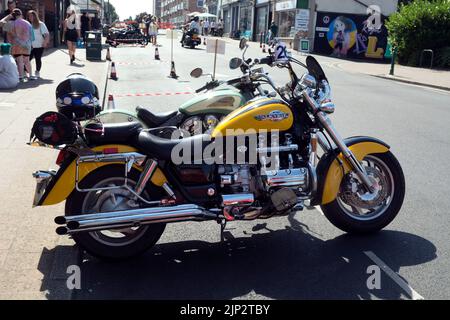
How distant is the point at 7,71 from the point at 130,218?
34.4 feet

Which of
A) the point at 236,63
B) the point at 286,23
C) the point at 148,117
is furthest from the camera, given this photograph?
the point at 286,23

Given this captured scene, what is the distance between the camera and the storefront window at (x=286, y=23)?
1604 inches

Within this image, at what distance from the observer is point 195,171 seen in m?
4.17

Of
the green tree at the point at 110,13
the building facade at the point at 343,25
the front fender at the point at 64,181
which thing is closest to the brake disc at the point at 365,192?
the front fender at the point at 64,181

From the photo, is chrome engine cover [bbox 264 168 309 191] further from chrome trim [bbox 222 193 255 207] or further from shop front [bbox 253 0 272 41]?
shop front [bbox 253 0 272 41]

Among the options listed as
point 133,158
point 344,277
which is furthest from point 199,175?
point 344,277

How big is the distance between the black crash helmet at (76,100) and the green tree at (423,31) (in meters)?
25.8

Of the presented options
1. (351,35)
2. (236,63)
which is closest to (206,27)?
(351,35)

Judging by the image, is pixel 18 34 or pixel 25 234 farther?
pixel 18 34

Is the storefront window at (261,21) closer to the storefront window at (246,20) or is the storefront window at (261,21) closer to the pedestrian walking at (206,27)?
the storefront window at (246,20)

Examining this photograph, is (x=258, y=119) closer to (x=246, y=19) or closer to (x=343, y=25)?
(x=343, y=25)

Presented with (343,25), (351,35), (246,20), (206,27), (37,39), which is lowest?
(37,39)

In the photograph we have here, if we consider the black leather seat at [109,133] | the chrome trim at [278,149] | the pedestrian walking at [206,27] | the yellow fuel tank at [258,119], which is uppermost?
the pedestrian walking at [206,27]
